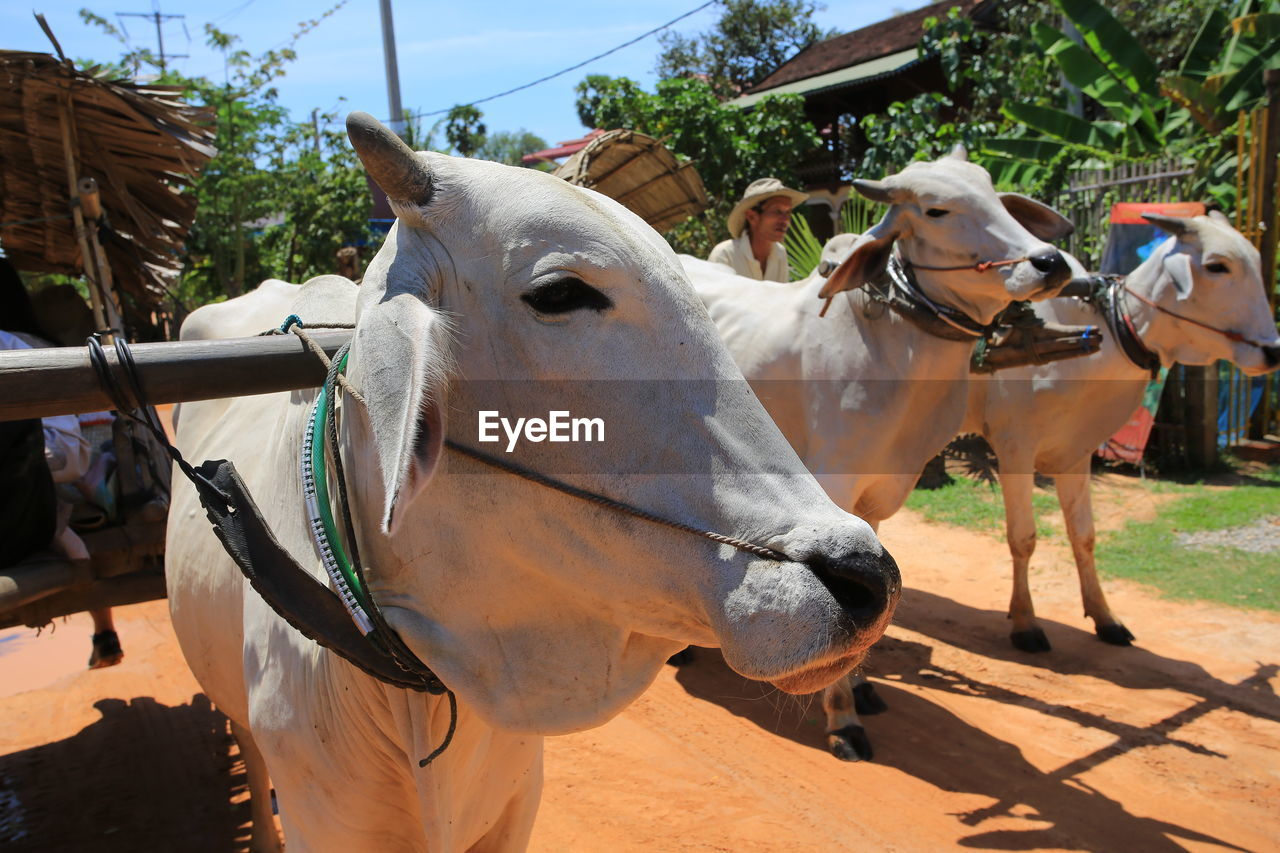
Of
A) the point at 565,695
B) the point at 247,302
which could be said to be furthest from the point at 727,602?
the point at 247,302

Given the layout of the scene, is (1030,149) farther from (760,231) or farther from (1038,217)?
(1038,217)

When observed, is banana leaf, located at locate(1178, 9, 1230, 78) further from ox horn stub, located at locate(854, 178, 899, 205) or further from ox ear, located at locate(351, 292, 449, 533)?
ox ear, located at locate(351, 292, 449, 533)

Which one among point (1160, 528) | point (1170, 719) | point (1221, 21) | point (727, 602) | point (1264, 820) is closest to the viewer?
point (727, 602)

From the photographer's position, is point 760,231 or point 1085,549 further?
point 760,231

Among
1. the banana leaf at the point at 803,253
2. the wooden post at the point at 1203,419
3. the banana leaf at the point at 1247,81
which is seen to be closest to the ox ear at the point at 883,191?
the banana leaf at the point at 803,253

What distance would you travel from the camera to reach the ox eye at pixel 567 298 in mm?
1305

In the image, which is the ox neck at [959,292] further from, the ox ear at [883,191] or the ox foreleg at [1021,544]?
the ox foreleg at [1021,544]

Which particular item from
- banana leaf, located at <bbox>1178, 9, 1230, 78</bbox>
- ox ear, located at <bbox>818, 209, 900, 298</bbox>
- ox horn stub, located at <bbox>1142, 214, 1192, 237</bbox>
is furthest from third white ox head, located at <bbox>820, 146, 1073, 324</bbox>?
banana leaf, located at <bbox>1178, 9, 1230, 78</bbox>

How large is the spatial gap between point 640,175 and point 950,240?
2.33m

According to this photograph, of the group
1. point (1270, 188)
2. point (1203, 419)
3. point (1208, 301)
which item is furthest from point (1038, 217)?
point (1270, 188)

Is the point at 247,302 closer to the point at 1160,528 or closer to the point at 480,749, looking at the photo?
the point at 480,749

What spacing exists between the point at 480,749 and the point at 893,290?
294 cm

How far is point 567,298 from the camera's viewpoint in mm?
1312

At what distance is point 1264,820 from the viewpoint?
347 cm
